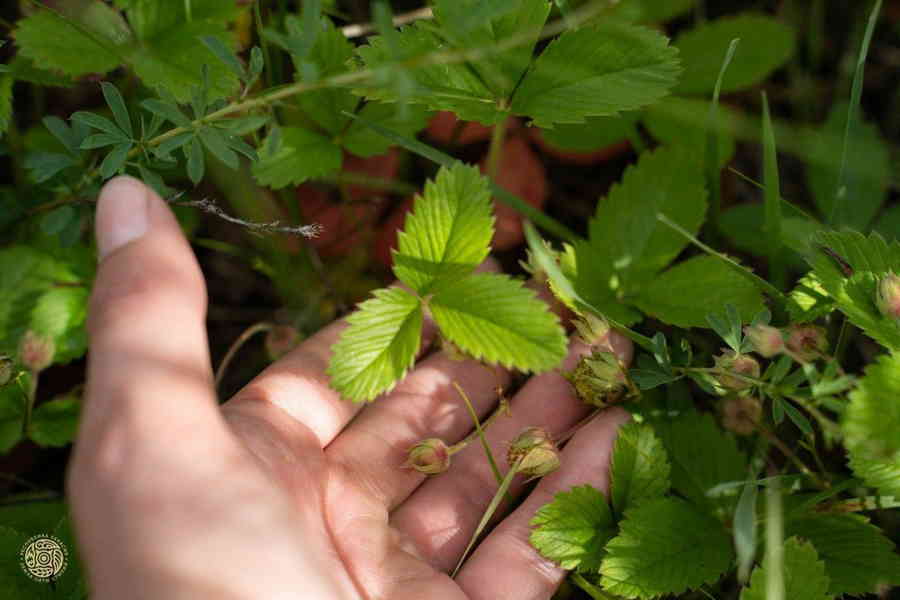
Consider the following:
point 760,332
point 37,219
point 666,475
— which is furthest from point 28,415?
point 760,332

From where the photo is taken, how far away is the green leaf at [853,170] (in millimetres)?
2447

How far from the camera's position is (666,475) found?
1.91 m

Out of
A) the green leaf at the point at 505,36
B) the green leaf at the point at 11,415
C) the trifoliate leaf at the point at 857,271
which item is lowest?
the green leaf at the point at 11,415

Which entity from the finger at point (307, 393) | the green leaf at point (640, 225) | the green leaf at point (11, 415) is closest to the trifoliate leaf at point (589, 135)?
the green leaf at point (640, 225)

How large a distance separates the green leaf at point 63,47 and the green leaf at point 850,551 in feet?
6.15

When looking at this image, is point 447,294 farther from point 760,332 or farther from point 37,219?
point 37,219

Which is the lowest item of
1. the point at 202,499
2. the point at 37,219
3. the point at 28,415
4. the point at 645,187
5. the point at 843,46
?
the point at 28,415

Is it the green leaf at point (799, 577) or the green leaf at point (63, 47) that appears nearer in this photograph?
the green leaf at point (799, 577)

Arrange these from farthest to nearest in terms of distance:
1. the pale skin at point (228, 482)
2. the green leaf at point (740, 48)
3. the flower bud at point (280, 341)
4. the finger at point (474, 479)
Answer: the green leaf at point (740, 48)
the flower bud at point (280, 341)
the finger at point (474, 479)
the pale skin at point (228, 482)

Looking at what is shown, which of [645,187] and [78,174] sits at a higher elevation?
[645,187]

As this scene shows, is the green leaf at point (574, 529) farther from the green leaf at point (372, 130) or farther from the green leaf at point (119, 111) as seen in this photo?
the green leaf at point (119, 111)

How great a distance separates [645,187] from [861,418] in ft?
2.83

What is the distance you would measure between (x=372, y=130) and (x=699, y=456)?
43.4 inches

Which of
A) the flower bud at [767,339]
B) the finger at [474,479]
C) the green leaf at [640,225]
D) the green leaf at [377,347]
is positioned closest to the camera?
the flower bud at [767,339]
